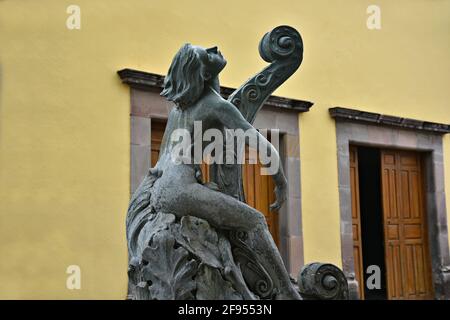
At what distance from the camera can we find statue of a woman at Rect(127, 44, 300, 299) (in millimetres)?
3340

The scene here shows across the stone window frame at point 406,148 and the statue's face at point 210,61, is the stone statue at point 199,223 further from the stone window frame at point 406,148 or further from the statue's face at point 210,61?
the stone window frame at point 406,148

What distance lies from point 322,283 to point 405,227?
18.6 feet

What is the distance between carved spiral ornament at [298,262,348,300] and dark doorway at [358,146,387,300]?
5.00m

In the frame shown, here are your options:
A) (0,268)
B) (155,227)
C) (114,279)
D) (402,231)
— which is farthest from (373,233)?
(155,227)

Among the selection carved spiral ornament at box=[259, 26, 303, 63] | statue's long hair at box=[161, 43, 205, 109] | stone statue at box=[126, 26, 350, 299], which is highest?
carved spiral ornament at box=[259, 26, 303, 63]

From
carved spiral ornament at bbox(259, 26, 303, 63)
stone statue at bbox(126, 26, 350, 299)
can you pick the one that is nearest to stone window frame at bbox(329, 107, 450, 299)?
carved spiral ornament at bbox(259, 26, 303, 63)

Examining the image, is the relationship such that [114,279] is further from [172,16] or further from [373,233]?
[373,233]

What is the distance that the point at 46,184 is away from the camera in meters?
5.80

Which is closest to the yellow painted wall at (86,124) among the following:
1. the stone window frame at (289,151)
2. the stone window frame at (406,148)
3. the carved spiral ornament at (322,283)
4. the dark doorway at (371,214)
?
the stone window frame at (289,151)

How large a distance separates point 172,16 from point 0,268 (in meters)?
3.09

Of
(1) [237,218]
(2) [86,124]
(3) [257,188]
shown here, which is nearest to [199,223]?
(1) [237,218]

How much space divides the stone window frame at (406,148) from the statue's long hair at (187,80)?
4685 mm

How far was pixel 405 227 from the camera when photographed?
8.78 meters

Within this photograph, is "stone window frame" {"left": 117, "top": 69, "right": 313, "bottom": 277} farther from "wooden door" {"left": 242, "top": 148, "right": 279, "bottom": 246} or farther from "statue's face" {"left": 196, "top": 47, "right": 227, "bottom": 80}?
"statue's face" {"left": 196, "top": 47, "right": 227, "bottom": 80}
